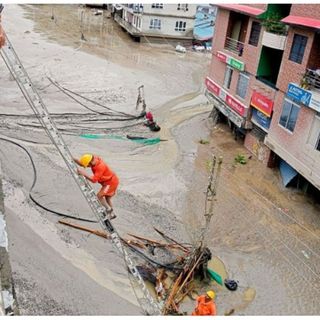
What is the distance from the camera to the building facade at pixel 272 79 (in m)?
20.0

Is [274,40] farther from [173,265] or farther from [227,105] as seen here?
[173,265]

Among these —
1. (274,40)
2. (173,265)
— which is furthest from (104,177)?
(274,40)

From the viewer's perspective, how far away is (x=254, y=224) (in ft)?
65.2

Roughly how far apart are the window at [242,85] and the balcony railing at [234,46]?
4.58 feet

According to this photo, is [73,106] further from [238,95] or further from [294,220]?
[294,220]

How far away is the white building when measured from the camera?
55.8 m

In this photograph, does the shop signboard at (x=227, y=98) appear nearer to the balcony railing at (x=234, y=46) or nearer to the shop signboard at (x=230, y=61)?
the shop signboard at (x=230, y=61)

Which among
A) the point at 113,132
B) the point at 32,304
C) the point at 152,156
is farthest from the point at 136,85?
the point at 32,304

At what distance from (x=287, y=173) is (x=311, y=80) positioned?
5.46 m

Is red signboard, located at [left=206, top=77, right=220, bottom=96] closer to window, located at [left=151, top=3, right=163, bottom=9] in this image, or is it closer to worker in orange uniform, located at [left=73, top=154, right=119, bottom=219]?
worker in orange uniform, located at [left=73, top=154, right=119, bottom=219]

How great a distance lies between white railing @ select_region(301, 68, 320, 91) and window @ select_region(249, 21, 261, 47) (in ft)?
18.4

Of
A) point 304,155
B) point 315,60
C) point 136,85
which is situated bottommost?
point 136,85

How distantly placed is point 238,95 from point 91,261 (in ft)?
53.7

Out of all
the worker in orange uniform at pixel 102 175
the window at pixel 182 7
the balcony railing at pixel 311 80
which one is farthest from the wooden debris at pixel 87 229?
the window at pixel 182 7
